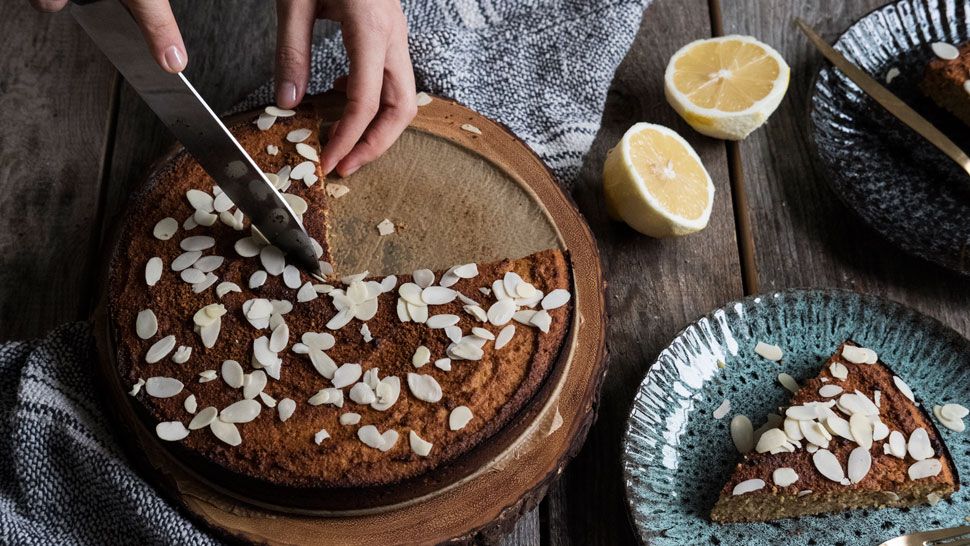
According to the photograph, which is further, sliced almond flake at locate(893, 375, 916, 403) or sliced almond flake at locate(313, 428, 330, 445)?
sliced almond flake at locate(893, 375, 916, 403)

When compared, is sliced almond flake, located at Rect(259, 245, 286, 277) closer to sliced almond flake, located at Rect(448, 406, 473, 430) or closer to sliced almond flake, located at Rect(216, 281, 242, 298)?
sliced almond flake, located at Rect(216, 281, 242, 298)

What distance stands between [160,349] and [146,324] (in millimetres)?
53

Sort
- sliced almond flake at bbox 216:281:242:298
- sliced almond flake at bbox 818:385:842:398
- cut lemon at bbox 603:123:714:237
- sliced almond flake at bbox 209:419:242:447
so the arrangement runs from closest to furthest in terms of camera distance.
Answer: sliced almond flake at bbox 209:419:242:447, sliced almond flake at bbox 216:281:242:298, sliced almond flake at bbox 818:385:842:398, cut lemon at bbox 603:123:714:237

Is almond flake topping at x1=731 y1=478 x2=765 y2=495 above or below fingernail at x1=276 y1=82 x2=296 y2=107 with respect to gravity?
below

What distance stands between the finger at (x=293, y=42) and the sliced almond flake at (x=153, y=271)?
36 cm

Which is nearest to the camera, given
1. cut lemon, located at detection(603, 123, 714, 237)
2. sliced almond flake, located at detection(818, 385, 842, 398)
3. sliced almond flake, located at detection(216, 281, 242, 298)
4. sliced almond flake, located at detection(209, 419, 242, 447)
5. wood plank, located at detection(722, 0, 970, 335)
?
sliced almond flake, located at detection(209, 419, 242, 447)

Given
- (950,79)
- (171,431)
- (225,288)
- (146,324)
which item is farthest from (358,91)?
Result: (950,79)

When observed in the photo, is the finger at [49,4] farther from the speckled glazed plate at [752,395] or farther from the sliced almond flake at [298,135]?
the speckled glazed plate at [752,395]

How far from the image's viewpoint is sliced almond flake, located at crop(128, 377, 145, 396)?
133 cm

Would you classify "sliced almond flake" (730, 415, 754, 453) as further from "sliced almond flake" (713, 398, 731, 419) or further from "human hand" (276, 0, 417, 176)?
"human hand" (276, 0, 417, 176)

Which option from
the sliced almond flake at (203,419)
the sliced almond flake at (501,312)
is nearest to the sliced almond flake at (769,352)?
the sliced almond flake at (501,312)

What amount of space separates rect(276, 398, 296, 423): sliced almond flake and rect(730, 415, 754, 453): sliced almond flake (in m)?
0.73

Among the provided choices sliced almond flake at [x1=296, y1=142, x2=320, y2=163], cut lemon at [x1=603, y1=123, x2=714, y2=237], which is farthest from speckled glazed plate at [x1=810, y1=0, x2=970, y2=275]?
sliced almond flake at [x1=296, y1=142, x2=320, y2=163]

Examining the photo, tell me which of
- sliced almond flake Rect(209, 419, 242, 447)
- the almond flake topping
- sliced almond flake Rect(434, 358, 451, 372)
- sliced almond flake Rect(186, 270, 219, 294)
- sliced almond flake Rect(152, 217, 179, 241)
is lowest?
the almond flake topping
